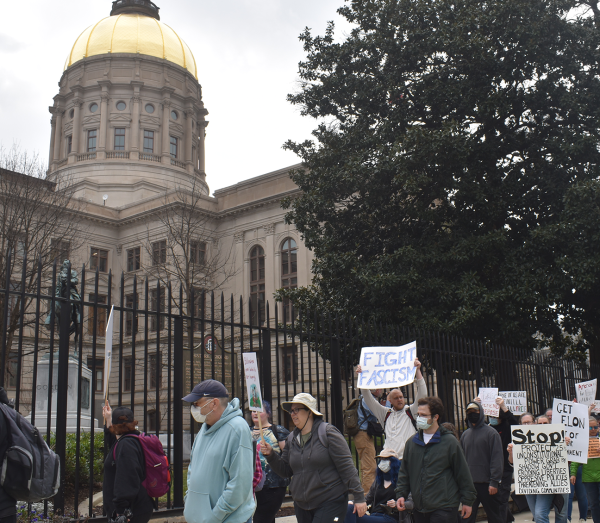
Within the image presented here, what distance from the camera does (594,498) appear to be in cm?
965

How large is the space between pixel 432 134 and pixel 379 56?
4202 mm

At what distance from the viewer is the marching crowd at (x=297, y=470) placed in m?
4.31

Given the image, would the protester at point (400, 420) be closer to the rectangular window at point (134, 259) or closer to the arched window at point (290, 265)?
the arched window at point (290, 265)

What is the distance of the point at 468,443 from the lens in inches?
321

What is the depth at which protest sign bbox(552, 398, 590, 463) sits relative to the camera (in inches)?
353

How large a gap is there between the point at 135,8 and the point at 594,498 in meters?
74.7

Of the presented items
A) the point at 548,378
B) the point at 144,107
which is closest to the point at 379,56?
the point at 548,378

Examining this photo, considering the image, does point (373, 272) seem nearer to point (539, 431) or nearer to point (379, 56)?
point (379, 56)

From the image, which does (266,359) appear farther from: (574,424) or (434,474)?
(574,424)

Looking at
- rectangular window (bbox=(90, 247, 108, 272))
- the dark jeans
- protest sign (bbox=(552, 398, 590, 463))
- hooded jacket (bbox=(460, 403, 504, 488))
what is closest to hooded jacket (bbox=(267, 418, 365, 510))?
hooded jacket (bbox=(460, 403, 504, 488))

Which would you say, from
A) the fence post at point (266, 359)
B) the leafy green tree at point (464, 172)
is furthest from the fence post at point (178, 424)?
the leafy green tree at point (464, 172)

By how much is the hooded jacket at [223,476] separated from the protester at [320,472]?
102cm

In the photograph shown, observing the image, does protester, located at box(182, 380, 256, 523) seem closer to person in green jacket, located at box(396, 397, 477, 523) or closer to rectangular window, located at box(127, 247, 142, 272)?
person in green jacket, located at box(396, 397, 477, 523)

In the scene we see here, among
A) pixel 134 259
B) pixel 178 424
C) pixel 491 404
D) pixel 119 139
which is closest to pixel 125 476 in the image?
pixel 178 424
